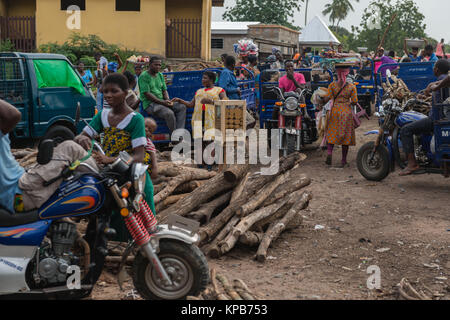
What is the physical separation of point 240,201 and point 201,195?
1.46 feet

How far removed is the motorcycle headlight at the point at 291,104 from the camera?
10.9 metres

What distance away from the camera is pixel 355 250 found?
6.12 m

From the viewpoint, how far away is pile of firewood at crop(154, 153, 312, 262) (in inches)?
230

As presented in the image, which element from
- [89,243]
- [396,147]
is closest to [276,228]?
[89,243]

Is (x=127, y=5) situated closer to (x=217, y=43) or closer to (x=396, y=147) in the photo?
(x=217, y=43)

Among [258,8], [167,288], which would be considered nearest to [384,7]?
[258,8]

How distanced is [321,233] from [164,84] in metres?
5.20

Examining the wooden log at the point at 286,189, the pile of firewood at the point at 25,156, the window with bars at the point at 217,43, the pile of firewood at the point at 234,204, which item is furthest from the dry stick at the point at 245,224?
the window with bars at the point at 217,43

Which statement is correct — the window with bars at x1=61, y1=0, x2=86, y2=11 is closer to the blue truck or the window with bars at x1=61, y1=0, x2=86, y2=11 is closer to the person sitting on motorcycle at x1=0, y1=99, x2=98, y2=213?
the blue truck

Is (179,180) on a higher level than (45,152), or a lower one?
lower

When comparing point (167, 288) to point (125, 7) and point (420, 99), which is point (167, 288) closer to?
point (420, 99)

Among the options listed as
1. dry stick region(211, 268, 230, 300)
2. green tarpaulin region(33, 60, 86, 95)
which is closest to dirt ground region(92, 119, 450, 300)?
dry stick region(211, 268, 230, 300)

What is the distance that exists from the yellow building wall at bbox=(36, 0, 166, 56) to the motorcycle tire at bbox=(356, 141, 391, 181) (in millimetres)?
17791

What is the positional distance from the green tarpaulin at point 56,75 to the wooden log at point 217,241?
18.0 ft
